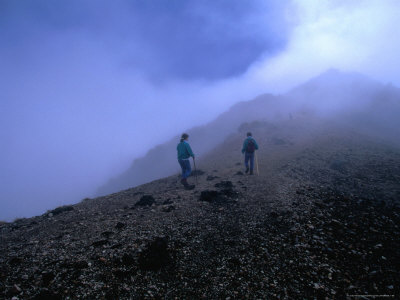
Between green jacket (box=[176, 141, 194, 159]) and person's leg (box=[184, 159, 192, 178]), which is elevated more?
green jacket (box=[176, 141, 194, 159])

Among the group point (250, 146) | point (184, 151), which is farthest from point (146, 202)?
point (250, 146)

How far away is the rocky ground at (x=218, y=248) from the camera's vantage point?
537cm

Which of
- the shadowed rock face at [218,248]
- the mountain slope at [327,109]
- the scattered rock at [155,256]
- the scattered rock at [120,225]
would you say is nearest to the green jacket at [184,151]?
the shadowed rock face at [218,248]

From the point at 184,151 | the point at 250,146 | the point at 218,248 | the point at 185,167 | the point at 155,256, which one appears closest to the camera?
the point at 155,256

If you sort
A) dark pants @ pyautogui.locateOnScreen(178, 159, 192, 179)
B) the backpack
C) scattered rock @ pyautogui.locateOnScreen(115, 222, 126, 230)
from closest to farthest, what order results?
scattered rock @ pyautogui.locateOnScreen(115, 222, 126, 230) < dark pants @ pyautogui.locateOnScreen(178, 159, 192, 179) < the backpack

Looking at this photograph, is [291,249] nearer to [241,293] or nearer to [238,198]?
[241,293]

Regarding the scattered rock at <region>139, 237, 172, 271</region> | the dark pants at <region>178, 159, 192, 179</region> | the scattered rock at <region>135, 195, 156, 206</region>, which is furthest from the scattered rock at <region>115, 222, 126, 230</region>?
the dark pants at <region>178, 159, 192, 179</region>

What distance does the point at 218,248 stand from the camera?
7.23 m

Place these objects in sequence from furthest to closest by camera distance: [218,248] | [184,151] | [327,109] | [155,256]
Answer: [327,109]
[184,151]
[218,248]
[155,256]

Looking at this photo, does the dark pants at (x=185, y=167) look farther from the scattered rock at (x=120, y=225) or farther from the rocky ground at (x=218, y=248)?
the scattered rock at (x=120, y=225)

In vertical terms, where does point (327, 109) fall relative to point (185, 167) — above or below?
above

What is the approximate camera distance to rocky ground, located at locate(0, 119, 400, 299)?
5371 mm

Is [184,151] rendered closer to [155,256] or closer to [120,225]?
[120,225]

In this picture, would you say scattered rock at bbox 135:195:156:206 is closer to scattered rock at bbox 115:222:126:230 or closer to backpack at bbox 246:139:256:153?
scattered rock at bbox 115:222:126:230
